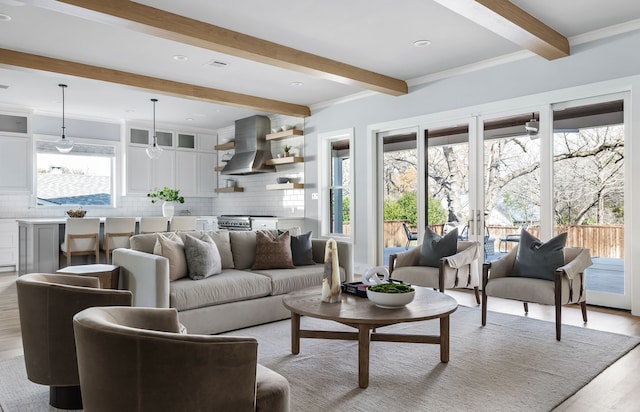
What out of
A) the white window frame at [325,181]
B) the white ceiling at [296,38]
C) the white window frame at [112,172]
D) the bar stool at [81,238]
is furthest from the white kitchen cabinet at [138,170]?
the white window frame at [325,181]

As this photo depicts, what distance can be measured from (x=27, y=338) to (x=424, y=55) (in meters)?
4.49

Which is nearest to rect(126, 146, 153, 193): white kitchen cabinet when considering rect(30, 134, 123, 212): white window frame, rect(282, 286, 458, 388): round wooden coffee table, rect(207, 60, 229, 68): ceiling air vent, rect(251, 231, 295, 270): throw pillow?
rect(30, 134, 123, 212): white window frame

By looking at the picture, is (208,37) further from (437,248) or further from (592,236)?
(592,236)

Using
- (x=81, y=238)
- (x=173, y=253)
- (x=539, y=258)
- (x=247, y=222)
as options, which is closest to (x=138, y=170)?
(x=247, y=222)

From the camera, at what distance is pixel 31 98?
7.04 metres

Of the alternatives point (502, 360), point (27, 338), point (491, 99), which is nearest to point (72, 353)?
point (27, 338)

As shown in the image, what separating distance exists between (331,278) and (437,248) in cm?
185

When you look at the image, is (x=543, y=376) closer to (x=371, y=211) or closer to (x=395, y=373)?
(x=395, y=373)

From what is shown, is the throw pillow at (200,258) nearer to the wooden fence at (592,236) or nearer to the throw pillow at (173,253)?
the throw pillow at (173,253)

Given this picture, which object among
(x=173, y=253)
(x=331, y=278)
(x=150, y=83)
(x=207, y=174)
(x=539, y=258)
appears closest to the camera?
(x=331, y=278)

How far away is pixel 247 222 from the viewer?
794cm

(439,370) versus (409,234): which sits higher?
(409,234)

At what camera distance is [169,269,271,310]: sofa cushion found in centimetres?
346

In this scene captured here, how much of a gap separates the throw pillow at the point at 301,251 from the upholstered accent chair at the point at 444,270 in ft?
2.82
